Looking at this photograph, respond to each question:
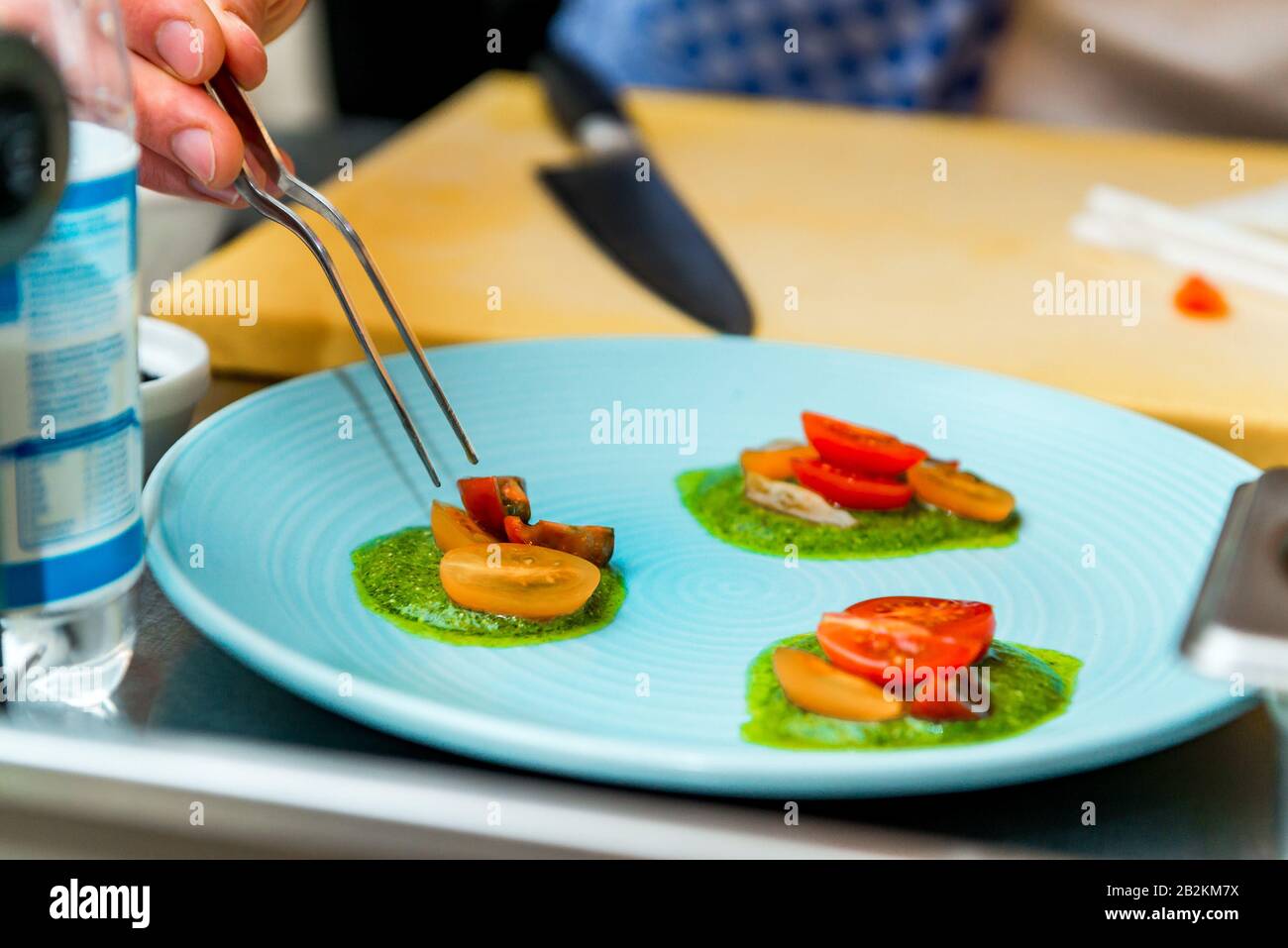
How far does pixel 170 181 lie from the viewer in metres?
0.89

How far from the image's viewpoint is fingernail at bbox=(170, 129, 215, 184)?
2.45ft

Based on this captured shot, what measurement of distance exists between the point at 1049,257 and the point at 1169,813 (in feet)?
2.56

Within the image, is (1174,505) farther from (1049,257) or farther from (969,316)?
(1049,257)

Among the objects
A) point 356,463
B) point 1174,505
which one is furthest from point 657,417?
point 1174,505

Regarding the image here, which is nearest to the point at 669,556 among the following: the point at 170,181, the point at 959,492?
the point at 959,492

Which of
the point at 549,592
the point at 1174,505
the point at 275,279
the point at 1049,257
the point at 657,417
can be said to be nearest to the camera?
the point at 549,592

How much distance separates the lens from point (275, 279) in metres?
1.11

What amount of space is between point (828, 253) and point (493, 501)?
0.62 m

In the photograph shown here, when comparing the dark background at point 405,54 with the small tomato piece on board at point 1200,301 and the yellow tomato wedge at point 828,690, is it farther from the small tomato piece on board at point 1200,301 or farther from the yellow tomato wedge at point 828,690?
the yellow tomato wedge at point 828,690

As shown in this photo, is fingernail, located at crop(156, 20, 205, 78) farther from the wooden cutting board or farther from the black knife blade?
the black knife blade

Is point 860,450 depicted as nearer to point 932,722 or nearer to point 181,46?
point 932,722

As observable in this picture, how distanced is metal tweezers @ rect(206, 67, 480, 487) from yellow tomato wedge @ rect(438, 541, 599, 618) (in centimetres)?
10

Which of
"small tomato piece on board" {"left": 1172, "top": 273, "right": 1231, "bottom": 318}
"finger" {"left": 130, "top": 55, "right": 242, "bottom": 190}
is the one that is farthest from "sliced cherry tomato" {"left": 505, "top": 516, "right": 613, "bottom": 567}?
"small tomato piece on board" {"left": 1172, "top": 273, "right": 1231, "bottom": 318}

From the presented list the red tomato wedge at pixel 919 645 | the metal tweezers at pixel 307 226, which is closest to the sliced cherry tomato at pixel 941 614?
the red tomato wedge at pixel 919 645
